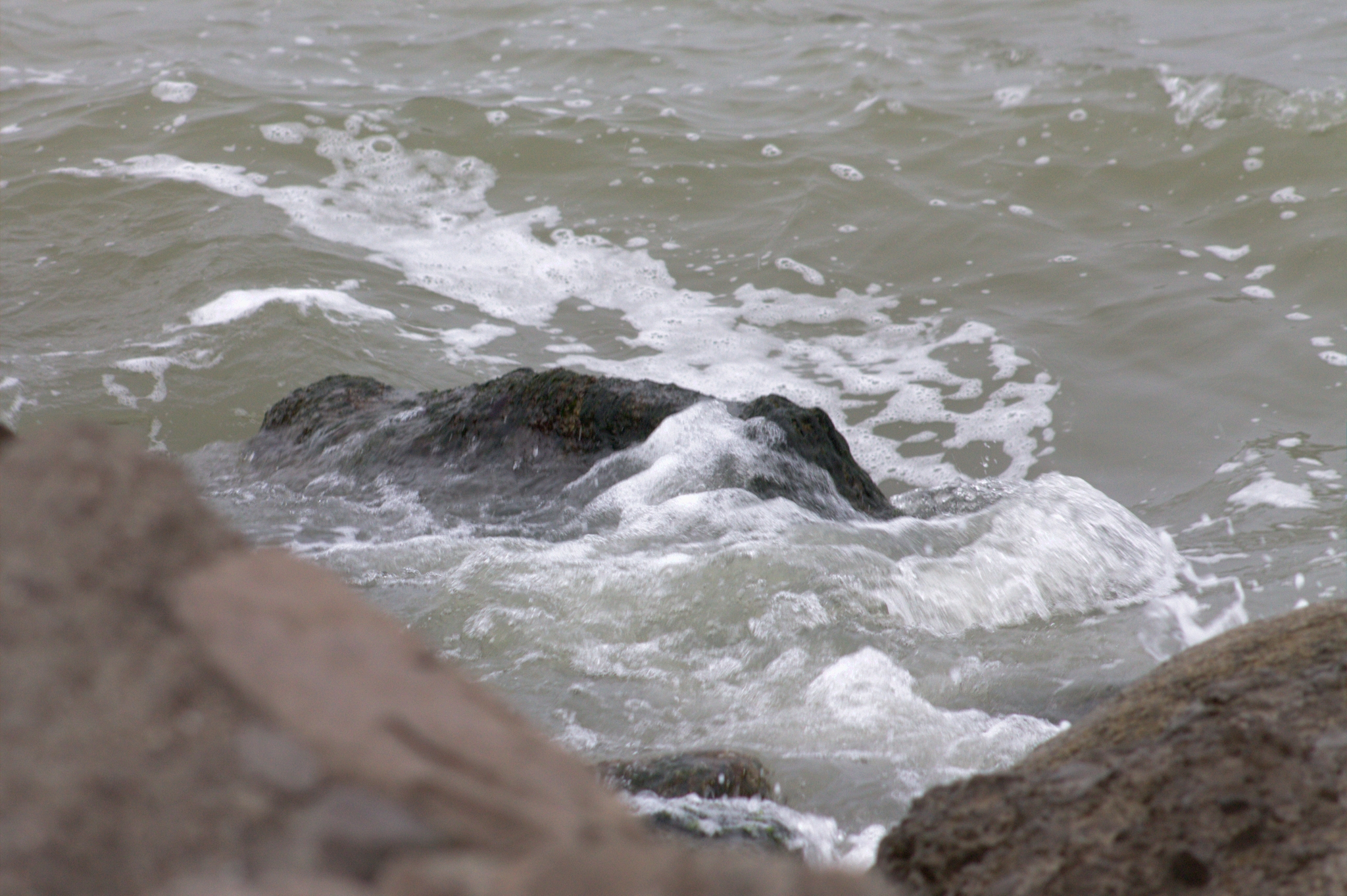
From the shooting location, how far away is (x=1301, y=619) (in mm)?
2035

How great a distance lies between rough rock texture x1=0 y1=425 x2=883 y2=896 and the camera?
27.8 inches

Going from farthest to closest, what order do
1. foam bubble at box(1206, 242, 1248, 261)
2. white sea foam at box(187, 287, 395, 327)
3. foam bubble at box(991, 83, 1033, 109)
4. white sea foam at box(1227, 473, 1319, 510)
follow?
foam bubble at box(991, 83, 1033, 109), foam bubble at box(1206, 242, 1248, 261), white sea foam at box(187, 287, 395, 327), white sea foam at box(1227, 473, 1319, 510)

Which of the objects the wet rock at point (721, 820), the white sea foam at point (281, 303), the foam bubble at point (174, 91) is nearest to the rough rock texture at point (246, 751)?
the wet rock at point (721, 820)

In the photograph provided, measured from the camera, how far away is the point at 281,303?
668cm

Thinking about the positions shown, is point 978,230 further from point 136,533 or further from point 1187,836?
point 136,533

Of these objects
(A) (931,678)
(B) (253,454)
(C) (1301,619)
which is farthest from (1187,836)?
(B) (253,454)

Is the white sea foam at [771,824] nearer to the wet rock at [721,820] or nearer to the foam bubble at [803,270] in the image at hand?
the wet rock at [721,820]

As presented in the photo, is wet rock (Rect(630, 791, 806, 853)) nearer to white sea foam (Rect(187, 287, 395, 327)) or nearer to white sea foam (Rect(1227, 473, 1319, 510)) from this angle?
white sea foam (Rect(1227, 473, 1319, 510))

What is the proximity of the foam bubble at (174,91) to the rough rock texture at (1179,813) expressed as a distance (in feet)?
34.3

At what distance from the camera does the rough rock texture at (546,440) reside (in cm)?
413

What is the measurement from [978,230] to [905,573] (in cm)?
485

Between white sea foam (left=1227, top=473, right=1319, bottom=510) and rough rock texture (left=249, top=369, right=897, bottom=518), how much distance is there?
1637mm

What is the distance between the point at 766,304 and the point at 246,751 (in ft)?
22.0

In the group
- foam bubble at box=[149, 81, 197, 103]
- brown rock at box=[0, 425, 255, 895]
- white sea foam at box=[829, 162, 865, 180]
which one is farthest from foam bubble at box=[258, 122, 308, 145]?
Result: brown rock at box=[0, 425, 255, 895]
